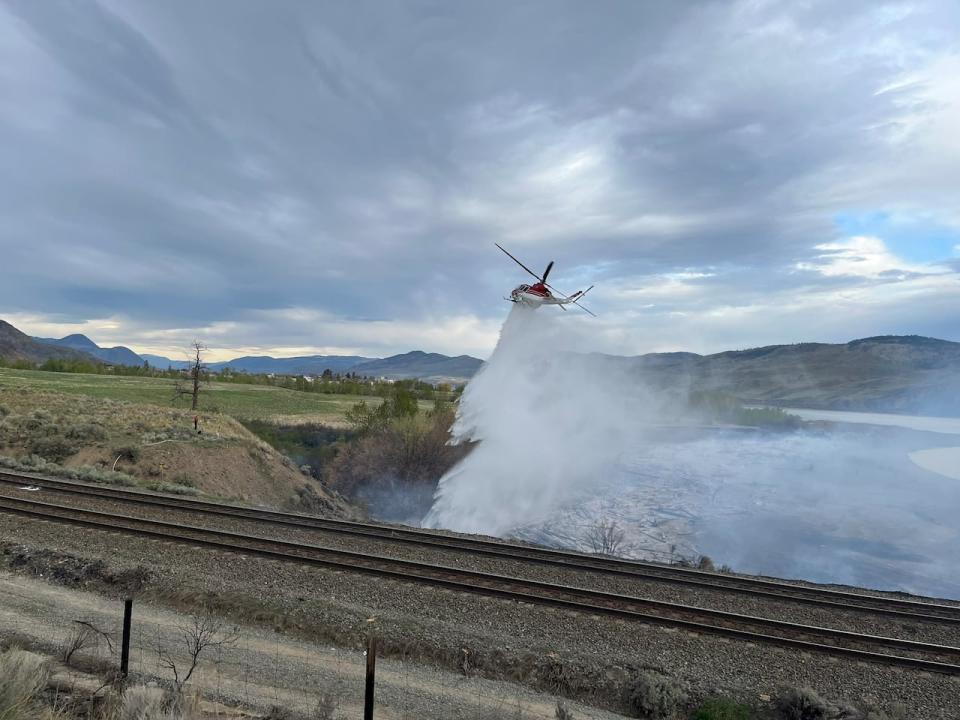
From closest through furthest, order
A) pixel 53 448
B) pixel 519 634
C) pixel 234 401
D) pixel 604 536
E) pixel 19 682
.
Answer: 1. pixel 19 682
2. pixel 519 634
3. pixel 604 536
4. pixel 53 448
5. pixel 234 401

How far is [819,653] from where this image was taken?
1125 centimetres

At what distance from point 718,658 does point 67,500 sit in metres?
20.4

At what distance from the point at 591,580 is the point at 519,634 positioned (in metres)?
4.21

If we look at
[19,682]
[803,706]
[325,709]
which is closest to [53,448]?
[19,682]

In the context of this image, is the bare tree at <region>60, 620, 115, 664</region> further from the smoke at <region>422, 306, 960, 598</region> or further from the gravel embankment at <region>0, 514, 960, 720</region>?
the smoke at <region>422, 306, 960, 598</region>

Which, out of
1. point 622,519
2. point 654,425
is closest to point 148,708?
point 622,519

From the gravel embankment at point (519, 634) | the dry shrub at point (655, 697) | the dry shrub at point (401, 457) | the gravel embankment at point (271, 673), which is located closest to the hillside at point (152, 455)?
the dry shrub at point (401, 457)

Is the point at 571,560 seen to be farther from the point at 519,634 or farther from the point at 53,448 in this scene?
the point at 53,448

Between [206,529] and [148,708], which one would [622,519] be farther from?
[148,708]

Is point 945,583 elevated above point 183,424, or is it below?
below

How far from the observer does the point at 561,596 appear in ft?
44.1

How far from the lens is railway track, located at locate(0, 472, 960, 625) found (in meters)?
14.6

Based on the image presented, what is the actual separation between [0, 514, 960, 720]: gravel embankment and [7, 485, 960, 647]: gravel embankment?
2294 mm

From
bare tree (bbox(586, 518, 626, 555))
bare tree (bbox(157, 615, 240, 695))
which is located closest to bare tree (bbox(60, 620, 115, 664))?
bare tree (bbox(157, 615, 240, 695))
